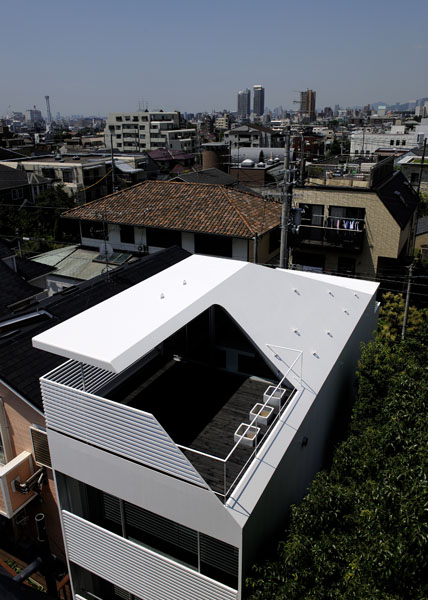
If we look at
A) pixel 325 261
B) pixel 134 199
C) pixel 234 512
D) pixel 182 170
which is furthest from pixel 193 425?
pixel 182 170

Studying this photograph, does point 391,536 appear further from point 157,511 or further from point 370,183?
point 370,183

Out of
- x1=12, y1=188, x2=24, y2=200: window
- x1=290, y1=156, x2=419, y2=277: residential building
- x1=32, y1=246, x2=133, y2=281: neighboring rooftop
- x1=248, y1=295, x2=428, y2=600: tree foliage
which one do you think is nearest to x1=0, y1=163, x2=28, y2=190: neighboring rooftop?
x1=12, y1=188, x2=24, y2=200: window

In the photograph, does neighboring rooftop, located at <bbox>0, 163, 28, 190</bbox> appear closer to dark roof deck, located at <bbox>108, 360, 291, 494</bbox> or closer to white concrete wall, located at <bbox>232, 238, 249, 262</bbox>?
white concrete wall, located at <bbox>232, 238, 249, 262</bbox>

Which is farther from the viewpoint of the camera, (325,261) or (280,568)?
(325,261)

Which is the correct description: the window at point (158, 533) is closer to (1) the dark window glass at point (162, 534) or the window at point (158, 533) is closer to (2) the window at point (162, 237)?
(1) the dark window glass at point (162, 534)

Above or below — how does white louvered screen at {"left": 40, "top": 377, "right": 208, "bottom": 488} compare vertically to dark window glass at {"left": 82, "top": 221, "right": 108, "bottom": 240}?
above
